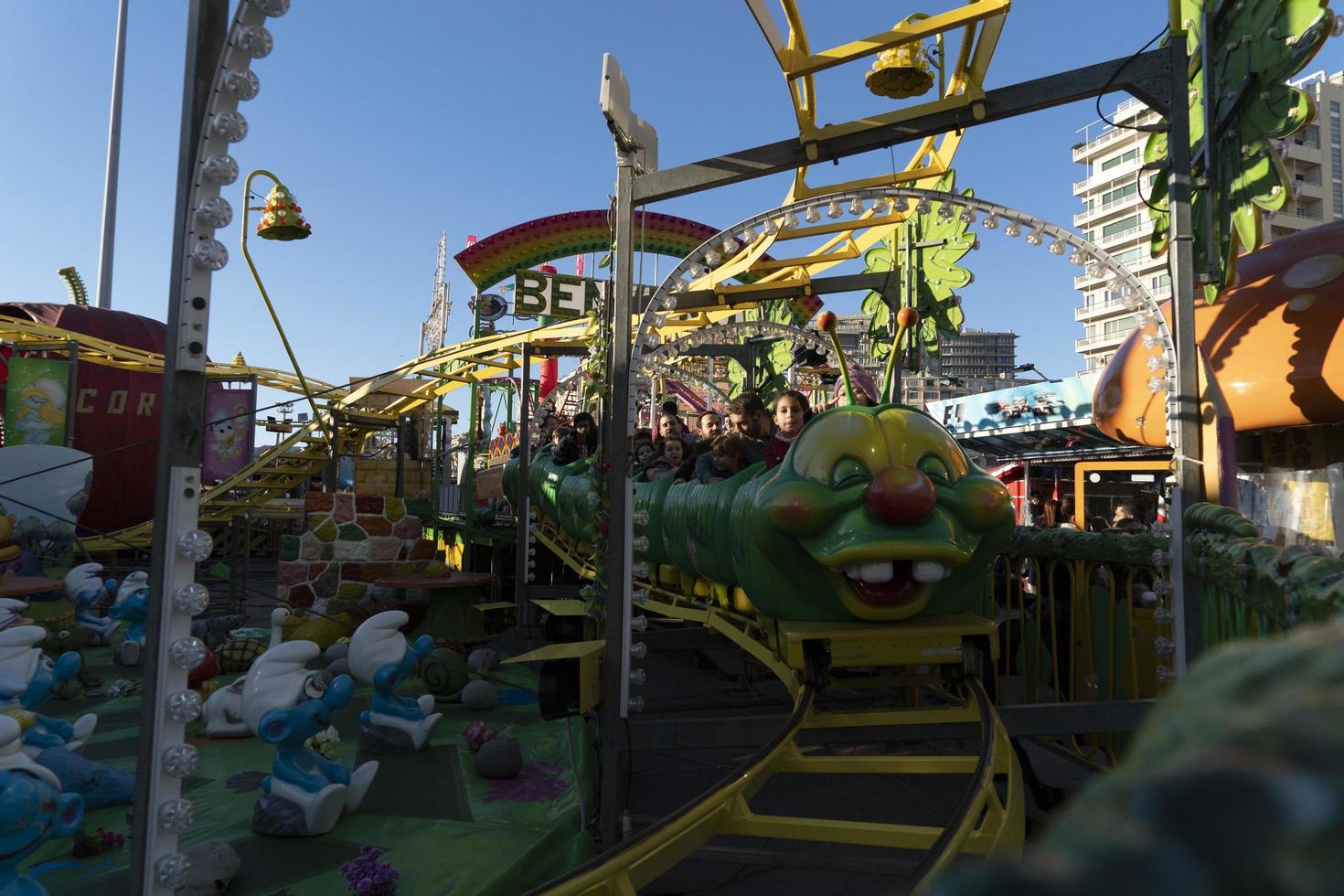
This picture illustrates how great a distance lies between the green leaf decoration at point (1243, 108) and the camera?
265 centimetres

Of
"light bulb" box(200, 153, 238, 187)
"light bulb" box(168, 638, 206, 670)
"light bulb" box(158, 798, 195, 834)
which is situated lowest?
"light bulb" box(158, 798, 195, 834)

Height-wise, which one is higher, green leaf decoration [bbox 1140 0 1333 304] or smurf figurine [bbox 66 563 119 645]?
green leaf decoration [bbox 1140 0 1333 304]

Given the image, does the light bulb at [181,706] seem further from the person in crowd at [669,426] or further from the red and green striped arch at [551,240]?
the red and green striped arch at [551,240]

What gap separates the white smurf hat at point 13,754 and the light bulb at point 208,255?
1419mm

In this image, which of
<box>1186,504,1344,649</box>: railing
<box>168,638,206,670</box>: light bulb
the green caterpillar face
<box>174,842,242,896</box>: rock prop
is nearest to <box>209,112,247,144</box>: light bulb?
<box>168,638,206,670</box>: light bulb

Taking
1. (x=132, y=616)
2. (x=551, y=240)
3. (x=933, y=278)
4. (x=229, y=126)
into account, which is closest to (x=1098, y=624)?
(x=229, y=126)

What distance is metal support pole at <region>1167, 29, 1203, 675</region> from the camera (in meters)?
3.12

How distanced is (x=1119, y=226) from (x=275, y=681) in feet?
191

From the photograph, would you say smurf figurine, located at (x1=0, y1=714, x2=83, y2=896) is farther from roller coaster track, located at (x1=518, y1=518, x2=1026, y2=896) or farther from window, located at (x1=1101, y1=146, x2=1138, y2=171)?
window, located at (x1=1101, y1=146, x2=1138, y2=171)

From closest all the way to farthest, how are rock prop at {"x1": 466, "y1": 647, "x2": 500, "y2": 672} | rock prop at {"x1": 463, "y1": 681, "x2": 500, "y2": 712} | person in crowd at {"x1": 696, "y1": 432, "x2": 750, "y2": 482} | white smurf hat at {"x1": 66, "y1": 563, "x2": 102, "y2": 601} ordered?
person in crowd at {"x1": 696, "y1": 432, "x2": 750, "y2": 482} → rock prop at {"x1": 463, "y1": 681, "x2": 500, "y2": 712} → rock prop at {"x1": 466, "y1": 647, "x2": 500, "y2": 672} → white smurf hat at {"x1": 66, "y1": 563, "x2": 102, "y2": 601}

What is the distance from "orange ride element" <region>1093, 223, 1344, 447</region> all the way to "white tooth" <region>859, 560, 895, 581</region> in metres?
1.60

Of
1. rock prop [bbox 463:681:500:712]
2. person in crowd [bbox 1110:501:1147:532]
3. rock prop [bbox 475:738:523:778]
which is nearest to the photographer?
rock prop [bbox 475:738:523:778]

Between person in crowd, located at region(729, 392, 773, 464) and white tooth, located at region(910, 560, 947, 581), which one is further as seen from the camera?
person in crowd, located at region(729, 392, 773, 464)

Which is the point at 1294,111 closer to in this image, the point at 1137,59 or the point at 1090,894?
the point at 1137,59
